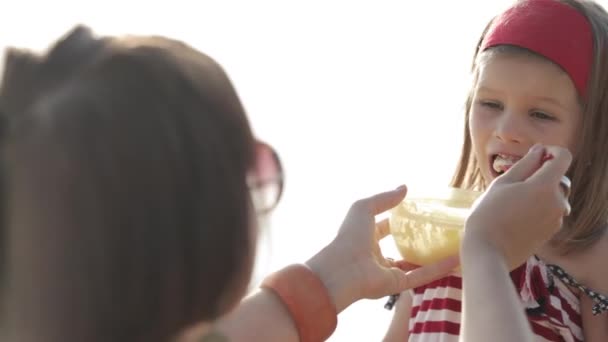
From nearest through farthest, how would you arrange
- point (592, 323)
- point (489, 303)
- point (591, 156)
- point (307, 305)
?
point (489, 303) → point (307, 305) → point (592, 323) → point (591, 156)

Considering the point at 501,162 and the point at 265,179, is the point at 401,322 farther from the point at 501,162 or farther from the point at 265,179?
the point at 265,179

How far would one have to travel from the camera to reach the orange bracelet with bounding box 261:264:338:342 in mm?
985

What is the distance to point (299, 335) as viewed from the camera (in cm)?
99

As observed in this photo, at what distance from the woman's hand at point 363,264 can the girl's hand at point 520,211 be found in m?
0.17

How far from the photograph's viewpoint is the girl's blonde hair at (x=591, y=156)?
136 centimetres

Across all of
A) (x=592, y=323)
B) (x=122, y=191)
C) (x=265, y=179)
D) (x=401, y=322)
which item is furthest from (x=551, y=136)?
(x=122, y=191)

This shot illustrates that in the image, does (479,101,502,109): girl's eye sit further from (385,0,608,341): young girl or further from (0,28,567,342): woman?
(0,28,567,342): woman

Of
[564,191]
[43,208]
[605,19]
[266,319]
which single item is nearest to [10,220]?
[43,208]

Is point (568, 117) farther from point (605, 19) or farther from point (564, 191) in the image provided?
point (564, 191)

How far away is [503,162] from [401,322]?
12.0 inches

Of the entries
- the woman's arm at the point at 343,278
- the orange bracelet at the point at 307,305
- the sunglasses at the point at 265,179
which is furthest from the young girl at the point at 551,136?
the sunglasses at the point at 265,179

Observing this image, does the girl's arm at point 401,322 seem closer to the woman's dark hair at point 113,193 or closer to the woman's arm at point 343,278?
the woman's arm at point 343,278

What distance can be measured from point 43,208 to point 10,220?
25 millimetres

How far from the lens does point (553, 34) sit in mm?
1355
